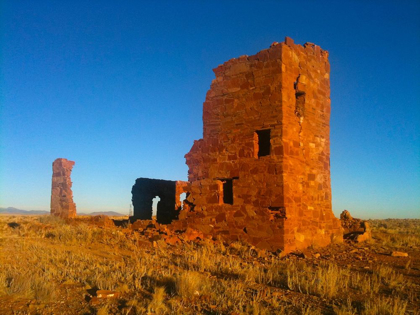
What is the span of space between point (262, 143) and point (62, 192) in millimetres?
17538

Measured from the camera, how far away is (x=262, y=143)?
9.70m

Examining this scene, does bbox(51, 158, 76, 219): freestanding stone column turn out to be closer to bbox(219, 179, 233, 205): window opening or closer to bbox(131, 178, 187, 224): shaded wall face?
bbox(131, 178, 187, 224): shaded wall face

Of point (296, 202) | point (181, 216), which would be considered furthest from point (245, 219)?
point (181, 216)

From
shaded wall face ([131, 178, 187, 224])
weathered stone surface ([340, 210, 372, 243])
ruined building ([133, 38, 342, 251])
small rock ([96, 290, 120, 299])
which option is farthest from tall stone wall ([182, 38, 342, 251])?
shaded wall face ([131, 178, 187, 224])

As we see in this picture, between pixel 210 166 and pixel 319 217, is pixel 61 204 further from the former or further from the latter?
pixel 319 217

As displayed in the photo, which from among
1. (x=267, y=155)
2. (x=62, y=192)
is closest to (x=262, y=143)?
(x=267, y=155)

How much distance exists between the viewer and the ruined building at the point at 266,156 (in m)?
8.98

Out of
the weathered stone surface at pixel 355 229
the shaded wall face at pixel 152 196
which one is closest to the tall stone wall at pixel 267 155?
the weathered stone surface at pixel 355 229

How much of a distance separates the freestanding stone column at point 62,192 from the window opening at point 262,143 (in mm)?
17011

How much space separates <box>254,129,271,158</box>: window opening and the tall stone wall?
3cm

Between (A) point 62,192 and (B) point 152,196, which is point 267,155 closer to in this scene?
(B) point 152,196

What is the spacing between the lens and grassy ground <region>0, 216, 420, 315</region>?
4.43m

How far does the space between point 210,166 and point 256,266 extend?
13.4 feet

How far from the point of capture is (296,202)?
926 cm
